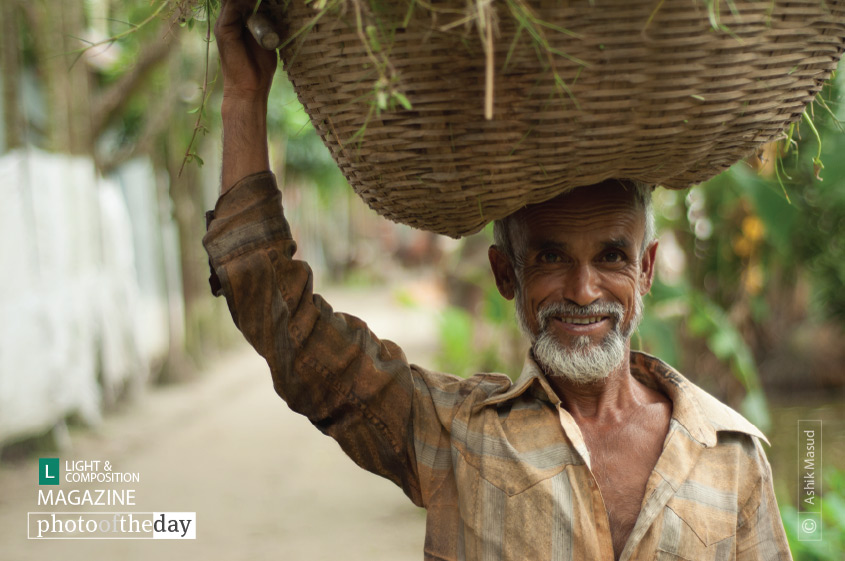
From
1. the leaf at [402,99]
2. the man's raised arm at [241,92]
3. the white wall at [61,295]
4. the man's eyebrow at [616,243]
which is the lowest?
the man's eyebrow at [616,243]

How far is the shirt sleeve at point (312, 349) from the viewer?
1.49 metres

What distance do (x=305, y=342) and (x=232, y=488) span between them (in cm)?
432

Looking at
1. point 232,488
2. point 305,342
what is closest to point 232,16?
point 305,342

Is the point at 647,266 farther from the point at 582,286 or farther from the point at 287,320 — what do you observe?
the point at 287,320

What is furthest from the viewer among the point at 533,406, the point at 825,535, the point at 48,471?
the point at 48,471

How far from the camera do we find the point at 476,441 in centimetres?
156

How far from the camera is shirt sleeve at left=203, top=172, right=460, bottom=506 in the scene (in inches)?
58.7

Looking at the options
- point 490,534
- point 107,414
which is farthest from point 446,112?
point 107,414

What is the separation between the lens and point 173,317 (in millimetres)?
8594

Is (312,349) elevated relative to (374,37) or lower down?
lower down

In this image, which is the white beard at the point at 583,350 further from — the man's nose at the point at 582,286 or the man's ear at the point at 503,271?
the man's ear at the point at 503,271

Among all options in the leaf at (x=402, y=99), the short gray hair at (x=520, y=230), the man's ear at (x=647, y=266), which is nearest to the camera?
the leaf at (x=402, y=99)

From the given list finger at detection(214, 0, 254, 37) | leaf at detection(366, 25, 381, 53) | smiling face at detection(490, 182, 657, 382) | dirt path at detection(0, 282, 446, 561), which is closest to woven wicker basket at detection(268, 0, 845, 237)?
leaf at detection(366, 25, 381, 53)

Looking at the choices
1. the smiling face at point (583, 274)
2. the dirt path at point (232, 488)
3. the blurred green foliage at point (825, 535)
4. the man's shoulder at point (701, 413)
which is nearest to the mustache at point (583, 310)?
the smiling face at point (583, 274)
